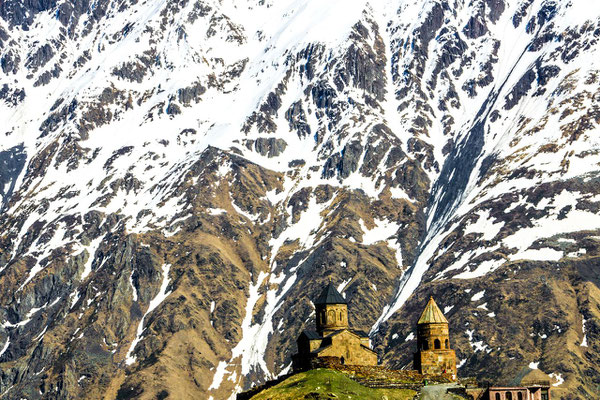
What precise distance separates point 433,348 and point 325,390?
2642 centimetres

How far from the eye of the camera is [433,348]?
136 metres

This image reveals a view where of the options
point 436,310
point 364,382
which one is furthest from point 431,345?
point 364,382

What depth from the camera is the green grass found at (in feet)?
375

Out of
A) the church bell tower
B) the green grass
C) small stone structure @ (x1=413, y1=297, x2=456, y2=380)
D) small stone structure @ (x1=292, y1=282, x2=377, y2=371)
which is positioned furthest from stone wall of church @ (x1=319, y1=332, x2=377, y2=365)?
the green grass

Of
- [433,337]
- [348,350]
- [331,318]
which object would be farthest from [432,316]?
[331,318]

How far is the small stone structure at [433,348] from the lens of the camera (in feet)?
440

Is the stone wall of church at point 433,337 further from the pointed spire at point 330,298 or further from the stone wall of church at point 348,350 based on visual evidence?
the pointed spire at point 330,298

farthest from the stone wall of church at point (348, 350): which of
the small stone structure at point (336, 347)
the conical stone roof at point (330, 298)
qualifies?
the conical stone roof at point (330, 298)

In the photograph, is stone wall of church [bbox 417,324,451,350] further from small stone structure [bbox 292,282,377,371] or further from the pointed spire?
the pointed spire

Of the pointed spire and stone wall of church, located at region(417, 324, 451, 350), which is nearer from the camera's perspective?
stone wall of church, located at region(417, 324, 451, 350)

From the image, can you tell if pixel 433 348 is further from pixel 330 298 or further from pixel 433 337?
pixel 330 298

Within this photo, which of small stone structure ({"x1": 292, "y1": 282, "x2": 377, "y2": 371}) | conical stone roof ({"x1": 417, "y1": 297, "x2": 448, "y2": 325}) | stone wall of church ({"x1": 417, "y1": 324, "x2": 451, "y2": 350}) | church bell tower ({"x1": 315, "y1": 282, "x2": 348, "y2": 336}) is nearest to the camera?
stone wall of church ({"x1": 417, "y1": 324, "x2": 451, "y2": 350})

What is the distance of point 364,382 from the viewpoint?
12662cm

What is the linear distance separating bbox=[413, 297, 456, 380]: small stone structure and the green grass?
949cm
